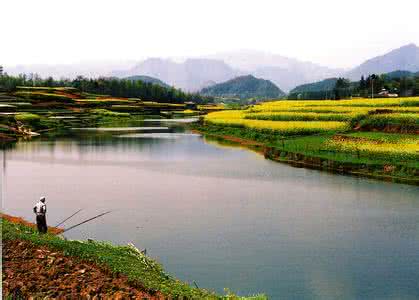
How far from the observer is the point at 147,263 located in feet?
54.7

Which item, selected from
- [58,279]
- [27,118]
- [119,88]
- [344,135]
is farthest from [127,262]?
[119,88]

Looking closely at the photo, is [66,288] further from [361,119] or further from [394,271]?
[361,119]

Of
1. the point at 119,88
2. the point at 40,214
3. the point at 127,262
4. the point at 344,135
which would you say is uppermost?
the point at 119,88

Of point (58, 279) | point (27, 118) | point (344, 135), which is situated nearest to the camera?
point (58, 279)

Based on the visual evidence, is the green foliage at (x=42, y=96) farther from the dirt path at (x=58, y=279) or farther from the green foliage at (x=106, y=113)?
the dirt path at (x=58, y=279)

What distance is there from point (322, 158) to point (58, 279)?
31.8m

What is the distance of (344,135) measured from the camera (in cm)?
5188

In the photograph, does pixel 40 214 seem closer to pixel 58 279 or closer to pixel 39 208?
pixel 39 208

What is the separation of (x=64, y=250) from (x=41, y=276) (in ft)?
5.01

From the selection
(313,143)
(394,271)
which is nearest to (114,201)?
(394,271)

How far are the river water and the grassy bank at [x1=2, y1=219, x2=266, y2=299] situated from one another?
1.63 meters

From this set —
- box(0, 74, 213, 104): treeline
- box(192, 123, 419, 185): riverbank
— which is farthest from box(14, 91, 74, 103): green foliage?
box(192, 123, 419, 185): riverbank

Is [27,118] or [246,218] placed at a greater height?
[27,118]

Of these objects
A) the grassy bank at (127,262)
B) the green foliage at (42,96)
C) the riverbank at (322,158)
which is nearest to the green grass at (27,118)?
the green foliage at (42,96)
